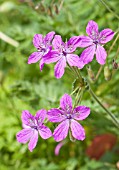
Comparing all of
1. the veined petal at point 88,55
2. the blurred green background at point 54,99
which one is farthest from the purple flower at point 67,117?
the blurred green background at point 54,99

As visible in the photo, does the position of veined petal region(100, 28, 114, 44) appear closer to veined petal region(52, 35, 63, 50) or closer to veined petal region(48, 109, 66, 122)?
veined petal region(52, 35, 63, 50)

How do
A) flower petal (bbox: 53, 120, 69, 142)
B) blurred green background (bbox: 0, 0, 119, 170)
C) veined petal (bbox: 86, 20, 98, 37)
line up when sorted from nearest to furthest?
1. flower petal (bbox: 53, 120, 69, 142)
2. veined petal (bbox: 86, 20, 98, 37)
3. blurred green background (bbox: 0, 0, 119, 170)

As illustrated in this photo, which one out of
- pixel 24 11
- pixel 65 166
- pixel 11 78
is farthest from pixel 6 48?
pixel 65 166

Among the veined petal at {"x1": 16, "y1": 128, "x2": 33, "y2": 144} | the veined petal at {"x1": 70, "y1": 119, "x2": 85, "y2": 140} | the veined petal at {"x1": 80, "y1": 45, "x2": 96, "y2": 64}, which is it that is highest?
the veined petal at {"x1": 80, "y1": 45, "x2": 96, "y2": 64}

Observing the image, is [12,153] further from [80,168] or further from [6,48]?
[6,48]

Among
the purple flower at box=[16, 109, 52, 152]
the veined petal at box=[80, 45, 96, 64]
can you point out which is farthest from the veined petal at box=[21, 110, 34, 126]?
the veined petal at box=[80, 45, 96, 64]

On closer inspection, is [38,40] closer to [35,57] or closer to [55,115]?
[35,57]
